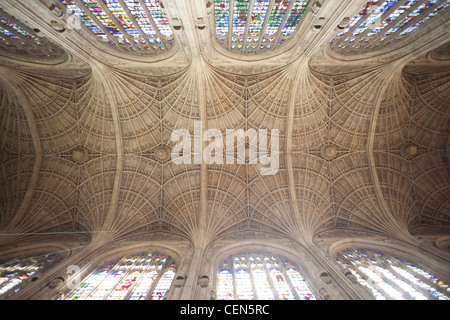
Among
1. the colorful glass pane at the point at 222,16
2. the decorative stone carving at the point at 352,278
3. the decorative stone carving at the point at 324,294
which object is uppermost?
the colorful glass pane at the point at 222,16

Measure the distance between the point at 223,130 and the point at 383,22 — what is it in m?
10.3

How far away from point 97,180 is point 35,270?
6.39 m

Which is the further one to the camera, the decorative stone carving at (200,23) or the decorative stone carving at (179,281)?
the decorative stone carving at (179,281)

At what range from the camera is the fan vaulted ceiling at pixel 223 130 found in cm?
1243

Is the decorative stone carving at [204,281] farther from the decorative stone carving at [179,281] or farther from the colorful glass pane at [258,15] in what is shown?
the colorful glass pane at [258,15]

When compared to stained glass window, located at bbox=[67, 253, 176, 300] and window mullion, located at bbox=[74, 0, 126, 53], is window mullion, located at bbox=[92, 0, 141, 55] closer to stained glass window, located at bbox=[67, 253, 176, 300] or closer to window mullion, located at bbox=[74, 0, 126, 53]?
window mullion, located at bbox=[74, 0, 126, 53]

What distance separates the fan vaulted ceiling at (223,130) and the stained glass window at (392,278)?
2.61 metres

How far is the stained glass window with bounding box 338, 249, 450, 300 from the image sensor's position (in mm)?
9500

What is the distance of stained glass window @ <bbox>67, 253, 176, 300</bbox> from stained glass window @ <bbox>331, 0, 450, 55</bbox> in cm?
1502

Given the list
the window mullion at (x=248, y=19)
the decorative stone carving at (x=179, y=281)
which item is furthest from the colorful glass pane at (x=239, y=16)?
the decorative stone carving at (x=179, y=281)

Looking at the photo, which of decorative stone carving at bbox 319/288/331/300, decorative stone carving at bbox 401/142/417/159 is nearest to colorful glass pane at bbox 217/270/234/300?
decorative stone carving at bbox 319/288/331/300

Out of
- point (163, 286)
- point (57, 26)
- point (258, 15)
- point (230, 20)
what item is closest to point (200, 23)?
point (230, 20)

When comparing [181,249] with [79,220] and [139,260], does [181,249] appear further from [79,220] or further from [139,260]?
[79,220]

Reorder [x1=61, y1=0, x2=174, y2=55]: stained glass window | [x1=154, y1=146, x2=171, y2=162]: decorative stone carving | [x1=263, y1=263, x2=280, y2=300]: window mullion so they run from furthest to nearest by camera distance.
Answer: [x1=154, y1=146, x2=171, y2=162]: decorative stone carving → [x1=263, y1=263, x2=280, y2=300]: window mullion → [x1=61, y1=0, x2=174, y2=55]: stained glass window
